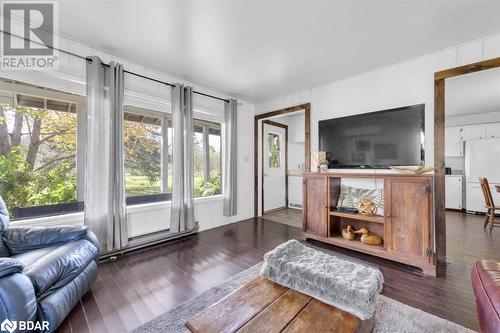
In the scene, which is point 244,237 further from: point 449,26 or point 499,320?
point 449,26

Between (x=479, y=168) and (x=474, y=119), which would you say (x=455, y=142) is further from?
(x=479, y=168)

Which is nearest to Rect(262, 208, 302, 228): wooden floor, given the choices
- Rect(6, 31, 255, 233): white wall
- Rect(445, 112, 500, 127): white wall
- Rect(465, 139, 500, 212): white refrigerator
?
Rect(6, 31, 255, 233): white wall

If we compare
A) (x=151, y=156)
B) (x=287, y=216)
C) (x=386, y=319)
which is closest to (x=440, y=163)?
(x=386, y=319)

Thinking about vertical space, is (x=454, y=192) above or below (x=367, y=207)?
below

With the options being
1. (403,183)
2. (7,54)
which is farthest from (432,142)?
(7,54)

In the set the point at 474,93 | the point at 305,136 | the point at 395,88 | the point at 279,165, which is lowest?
the point at 279,165

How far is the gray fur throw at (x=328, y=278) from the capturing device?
103 centimetres

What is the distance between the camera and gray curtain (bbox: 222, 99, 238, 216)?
12.3 feet

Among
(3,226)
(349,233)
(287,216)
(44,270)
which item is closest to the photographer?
(44,270)

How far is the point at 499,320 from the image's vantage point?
0.91 meters

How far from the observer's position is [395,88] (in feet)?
8.84

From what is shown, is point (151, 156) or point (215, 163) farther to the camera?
point (215, 163)

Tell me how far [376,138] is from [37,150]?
160 inches

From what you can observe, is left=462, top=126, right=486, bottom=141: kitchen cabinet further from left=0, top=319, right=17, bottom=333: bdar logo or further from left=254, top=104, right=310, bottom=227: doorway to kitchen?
left=0, top=319, right=17, bottom=333: bdar logo
